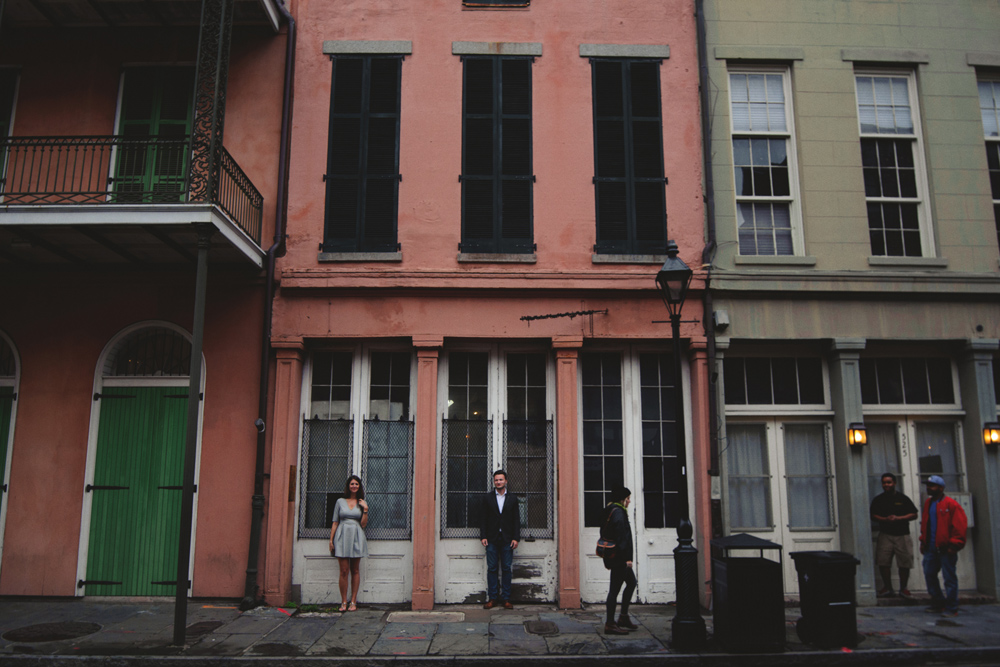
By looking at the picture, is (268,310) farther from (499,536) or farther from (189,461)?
(499,536)

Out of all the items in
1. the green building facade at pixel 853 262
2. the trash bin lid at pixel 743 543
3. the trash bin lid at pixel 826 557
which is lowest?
the trash bin lid at pixel 826 557

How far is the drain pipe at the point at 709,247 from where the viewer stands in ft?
29.4

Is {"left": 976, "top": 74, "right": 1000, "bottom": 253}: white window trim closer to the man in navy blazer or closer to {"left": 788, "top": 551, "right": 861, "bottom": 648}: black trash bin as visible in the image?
{"left": 788, "top": 551, "right": 861, "bottom": 648}: black trash bin

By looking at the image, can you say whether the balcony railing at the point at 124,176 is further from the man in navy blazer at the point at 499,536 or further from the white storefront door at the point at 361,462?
the man in navy blazer at the point at 499,536

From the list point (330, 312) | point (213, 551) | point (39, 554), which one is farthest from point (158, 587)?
point (330, 312)

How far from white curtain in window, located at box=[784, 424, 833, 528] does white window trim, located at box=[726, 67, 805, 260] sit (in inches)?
104

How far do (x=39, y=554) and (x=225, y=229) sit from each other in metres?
5.20

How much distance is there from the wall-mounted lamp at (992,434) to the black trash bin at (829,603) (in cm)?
390

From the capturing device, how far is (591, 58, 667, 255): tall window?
9.65m

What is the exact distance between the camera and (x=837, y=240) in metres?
9.62

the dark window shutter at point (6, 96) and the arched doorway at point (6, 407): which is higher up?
the dark window shutter at point (6, 96)

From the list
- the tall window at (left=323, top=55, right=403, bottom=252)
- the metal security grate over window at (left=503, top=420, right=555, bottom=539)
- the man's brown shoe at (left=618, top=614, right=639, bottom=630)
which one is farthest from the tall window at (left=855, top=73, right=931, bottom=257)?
the tall window at (left=323, top=55, right=403, bottom=252)

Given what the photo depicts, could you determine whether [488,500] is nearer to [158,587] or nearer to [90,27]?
[158,587]

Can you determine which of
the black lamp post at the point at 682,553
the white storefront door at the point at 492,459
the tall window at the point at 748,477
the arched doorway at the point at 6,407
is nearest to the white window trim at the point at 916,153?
the tall window at the point at 748,477
